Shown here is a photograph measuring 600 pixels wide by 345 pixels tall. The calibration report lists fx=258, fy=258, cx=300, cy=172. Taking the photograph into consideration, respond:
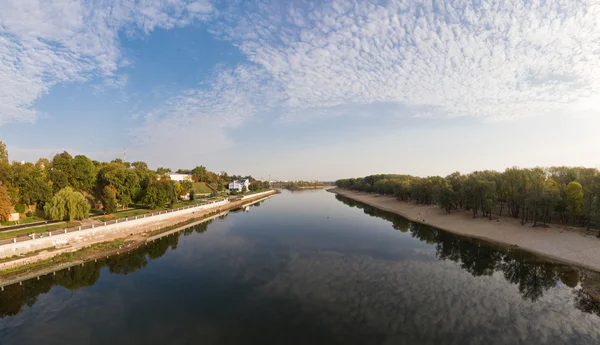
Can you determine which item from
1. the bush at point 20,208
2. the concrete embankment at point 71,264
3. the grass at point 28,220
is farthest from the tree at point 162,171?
the concrete embankment at point 71,264

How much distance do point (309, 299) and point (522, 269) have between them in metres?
25.5

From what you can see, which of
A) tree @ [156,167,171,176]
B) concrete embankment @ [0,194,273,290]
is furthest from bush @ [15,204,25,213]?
tree @ [156,167,171,176]

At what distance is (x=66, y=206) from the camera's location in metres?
39.4

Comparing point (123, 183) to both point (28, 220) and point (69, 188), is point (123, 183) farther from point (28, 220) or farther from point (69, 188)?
point (28, 220)

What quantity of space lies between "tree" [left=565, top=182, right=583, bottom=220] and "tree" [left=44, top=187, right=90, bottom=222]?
7555 centimetres

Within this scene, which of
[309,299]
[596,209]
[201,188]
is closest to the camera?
[309,299]

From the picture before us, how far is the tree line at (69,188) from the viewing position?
3941 centimetres

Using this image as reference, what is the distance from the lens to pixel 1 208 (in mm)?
33062

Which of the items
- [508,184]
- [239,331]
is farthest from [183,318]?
[508,184]

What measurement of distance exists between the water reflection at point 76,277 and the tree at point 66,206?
1173cm

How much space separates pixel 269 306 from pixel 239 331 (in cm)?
374

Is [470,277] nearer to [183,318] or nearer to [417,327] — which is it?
[417,327]

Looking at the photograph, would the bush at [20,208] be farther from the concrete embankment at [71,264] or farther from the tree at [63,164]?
the concrete embankment at [71,264]

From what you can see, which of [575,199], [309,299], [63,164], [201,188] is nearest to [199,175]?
[201,188]
